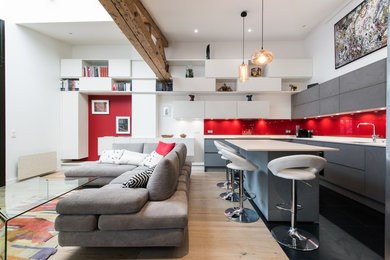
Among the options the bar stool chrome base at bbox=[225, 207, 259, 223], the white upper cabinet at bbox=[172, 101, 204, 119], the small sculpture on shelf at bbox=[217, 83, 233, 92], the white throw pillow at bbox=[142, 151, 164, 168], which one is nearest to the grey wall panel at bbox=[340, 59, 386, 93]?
the small sculpture on shelf at bbox=[217, 83, 233, 92]

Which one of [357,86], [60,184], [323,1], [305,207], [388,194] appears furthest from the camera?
[323,1]

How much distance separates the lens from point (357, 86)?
2.91 meters

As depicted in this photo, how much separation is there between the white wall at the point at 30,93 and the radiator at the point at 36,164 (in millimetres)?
123

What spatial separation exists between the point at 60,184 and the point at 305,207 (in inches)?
131

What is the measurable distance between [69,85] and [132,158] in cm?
312

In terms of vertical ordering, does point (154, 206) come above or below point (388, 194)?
below

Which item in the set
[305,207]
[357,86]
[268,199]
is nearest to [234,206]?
[268,199]

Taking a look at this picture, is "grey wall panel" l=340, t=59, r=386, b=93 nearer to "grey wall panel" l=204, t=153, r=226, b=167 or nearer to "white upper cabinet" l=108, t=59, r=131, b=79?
"grey wall panel" l=204, t=153, r=226, b=167

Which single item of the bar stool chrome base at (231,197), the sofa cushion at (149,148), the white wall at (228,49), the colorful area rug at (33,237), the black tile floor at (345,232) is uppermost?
the white wall at (228,49)

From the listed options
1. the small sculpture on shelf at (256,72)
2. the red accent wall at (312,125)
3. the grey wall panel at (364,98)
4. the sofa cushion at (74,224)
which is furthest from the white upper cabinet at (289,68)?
the sofa cushion at (74,224)

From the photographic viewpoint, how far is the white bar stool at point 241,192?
2.10m

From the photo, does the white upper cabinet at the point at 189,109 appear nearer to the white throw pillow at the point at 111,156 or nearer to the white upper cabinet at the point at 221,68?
the white upper cabinet at the point at 221,68

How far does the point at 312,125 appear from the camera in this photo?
4.71 metres

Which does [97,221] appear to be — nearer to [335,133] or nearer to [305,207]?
[305,207]
